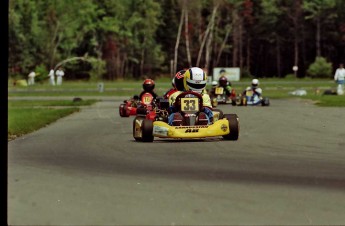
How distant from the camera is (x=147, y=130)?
14.8m

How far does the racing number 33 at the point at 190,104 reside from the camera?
1506 centimetres

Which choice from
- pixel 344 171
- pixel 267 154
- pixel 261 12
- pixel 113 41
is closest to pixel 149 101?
pixel 267 154

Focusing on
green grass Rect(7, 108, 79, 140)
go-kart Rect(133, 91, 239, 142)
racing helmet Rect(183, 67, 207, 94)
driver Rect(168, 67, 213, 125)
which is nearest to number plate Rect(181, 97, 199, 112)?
go-kart Rect(133, 91, 239, 142)

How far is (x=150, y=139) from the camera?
1490 cm

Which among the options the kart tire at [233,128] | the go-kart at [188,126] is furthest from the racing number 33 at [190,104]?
the kart tire at [233,128]

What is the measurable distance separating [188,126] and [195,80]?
1024 millimetres

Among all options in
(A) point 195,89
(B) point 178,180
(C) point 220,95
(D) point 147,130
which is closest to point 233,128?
(A) point 195,89

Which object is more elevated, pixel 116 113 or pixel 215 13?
pixel 215 13

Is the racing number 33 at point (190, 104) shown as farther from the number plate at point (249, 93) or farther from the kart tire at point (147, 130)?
the number plate at point (249, 93)

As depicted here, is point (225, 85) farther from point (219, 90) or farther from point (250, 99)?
point (250, 99)

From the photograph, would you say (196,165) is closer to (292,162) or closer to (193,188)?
(292,162)

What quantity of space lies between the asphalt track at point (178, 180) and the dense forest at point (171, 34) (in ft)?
214

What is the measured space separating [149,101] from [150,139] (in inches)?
315

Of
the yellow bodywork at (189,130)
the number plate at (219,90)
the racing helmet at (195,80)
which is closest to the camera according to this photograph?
the yellow bodywork at (189,130)
